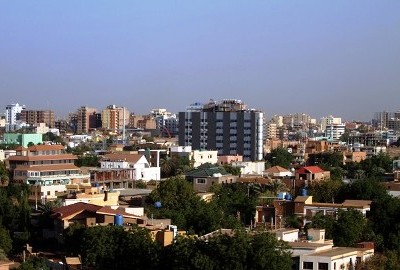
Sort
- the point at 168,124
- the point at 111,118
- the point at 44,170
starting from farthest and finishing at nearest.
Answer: the point at 111,118 < the point at 168,124 < the point at 44,170

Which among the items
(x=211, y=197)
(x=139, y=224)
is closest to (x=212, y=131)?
(x=211, y=197)

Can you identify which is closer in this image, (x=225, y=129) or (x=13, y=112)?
(x=225, y=129)

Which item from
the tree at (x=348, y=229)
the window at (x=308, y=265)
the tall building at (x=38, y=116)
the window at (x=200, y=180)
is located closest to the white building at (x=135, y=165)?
the window at (x=200, y=180)

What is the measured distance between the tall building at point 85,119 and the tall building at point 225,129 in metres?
35.4

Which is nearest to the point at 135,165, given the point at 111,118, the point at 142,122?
the point at 111,118

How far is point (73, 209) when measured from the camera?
61.8 ft

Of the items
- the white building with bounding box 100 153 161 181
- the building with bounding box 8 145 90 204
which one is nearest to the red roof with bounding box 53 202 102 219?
the building with bounding box 8 145 90 204

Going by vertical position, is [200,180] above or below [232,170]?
below

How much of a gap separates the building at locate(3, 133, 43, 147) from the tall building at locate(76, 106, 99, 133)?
3369 centimetres

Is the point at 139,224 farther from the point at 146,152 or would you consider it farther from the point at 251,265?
the point at 146,152

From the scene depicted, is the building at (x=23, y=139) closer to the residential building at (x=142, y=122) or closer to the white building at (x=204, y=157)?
the white building at (x=204, y=157)

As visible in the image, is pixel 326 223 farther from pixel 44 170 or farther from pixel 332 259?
pixel 44 170

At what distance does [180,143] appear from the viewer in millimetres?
45969

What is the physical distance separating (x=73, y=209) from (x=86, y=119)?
207 ft
